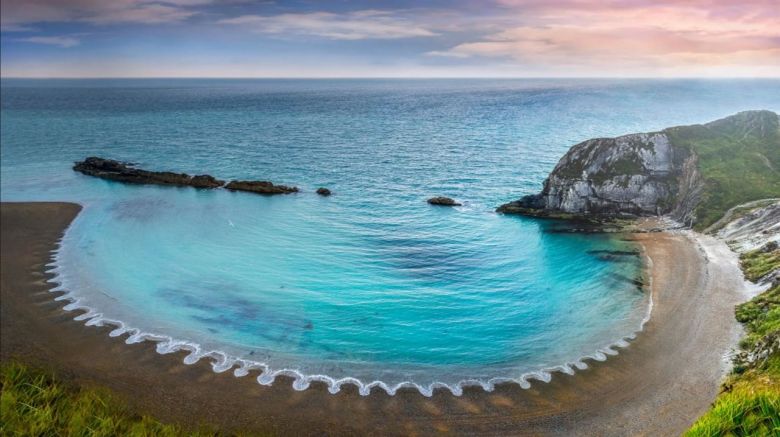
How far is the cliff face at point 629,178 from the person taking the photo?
71.8 m

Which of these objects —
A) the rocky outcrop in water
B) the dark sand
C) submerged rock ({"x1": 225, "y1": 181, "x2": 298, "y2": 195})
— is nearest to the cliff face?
the rocky outcrop in water

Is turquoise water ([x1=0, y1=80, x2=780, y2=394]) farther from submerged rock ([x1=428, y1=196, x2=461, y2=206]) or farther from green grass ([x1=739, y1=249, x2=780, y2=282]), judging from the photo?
green grass ([x1=739, y1=249, x2=780, y2=282])

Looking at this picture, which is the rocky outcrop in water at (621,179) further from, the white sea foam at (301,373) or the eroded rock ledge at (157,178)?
the eroded rock ledge at (157,178)

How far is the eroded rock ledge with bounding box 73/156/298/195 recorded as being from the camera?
307ft

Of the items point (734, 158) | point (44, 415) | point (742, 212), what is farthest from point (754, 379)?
point (734, 158)

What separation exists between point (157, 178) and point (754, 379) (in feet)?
332

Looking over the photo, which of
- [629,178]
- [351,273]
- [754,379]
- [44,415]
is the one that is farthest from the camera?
[629,178]

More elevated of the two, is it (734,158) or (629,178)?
(734,158)

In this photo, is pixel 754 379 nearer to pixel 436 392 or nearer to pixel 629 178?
pixel 436 392

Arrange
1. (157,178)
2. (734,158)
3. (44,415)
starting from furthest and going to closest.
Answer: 1. (157,178)
2. (734,158)
3. (44,415)

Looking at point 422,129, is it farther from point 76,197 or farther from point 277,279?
point 277,279

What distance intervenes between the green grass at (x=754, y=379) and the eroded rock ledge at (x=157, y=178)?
231ft

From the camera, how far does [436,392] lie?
118 ft

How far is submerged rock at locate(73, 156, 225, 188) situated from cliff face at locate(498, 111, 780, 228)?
2304 inches
